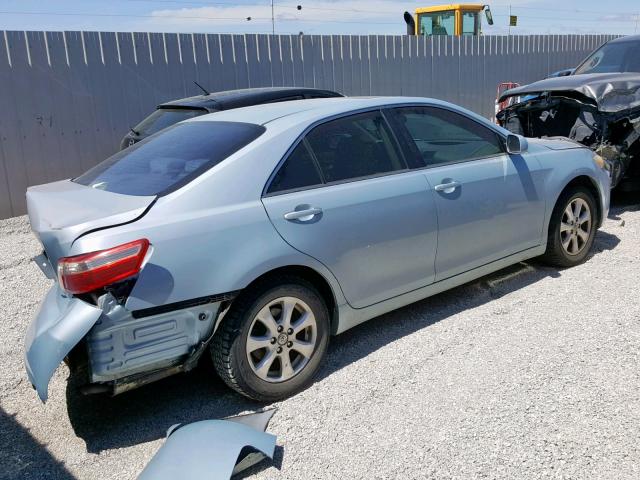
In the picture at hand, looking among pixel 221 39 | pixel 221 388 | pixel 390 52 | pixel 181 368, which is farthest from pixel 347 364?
pixel 390 52

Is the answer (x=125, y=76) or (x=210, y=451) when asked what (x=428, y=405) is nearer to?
(x=210, y=451)

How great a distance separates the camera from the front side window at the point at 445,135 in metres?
4.24

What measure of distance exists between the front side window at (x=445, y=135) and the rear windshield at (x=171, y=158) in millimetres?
1168

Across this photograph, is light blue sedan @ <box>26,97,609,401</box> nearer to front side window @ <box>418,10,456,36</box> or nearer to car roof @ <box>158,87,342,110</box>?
car roof @ <box>158,87,342,110</box>

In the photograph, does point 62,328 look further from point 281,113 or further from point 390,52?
point 390,52

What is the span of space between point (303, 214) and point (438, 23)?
15.8 meters

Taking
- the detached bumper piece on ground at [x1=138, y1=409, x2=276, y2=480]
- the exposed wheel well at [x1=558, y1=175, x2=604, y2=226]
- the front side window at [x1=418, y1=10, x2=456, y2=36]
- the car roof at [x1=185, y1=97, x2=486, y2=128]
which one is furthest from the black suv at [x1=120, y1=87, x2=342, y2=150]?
the front side window at [x1=418, y1=10, x2=456, y2=36]

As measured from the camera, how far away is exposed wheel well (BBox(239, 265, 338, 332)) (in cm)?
335

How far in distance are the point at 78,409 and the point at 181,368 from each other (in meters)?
0.88

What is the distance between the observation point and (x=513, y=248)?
4727 millimetres

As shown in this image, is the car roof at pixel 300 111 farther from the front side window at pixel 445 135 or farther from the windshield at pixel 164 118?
the windshield at pixel 164 118

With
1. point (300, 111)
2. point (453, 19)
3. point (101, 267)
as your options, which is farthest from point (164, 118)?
point (453, 19)

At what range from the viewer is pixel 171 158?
3.63m

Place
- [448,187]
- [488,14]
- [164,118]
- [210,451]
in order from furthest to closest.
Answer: [488,14] → [164,118] → [448,187] → [210,451]
